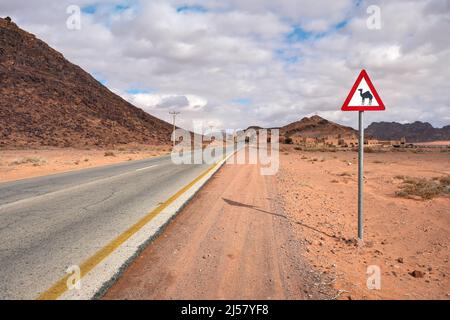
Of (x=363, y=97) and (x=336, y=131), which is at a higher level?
(x=336, y=131)

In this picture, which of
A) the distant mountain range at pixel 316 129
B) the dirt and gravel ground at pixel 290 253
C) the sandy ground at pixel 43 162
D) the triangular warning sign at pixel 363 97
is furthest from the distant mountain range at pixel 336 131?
the triangular warning sign at pixel 363 97

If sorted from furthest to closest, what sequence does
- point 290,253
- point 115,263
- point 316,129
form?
point 316,129, point 290,253, point 115,263

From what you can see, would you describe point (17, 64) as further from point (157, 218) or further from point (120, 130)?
point (157, 218)

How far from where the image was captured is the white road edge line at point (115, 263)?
3.52 m

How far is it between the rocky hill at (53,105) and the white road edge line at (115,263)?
4575cm

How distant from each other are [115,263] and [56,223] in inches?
106

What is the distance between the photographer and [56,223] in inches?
250

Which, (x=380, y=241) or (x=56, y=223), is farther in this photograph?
(x=56, y=223)

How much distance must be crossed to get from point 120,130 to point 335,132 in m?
121

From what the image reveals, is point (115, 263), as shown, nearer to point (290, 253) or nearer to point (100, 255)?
point (100, 255)

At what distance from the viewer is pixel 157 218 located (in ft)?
21.8

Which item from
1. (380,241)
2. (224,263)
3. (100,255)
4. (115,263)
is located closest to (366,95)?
(380,241)

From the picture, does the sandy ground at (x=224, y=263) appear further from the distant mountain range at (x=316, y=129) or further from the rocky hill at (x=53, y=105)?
the distant mountain range at (x=316, y=129)

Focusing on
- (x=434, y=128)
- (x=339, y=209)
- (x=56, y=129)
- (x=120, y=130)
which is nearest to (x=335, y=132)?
(x=434, y=128)
